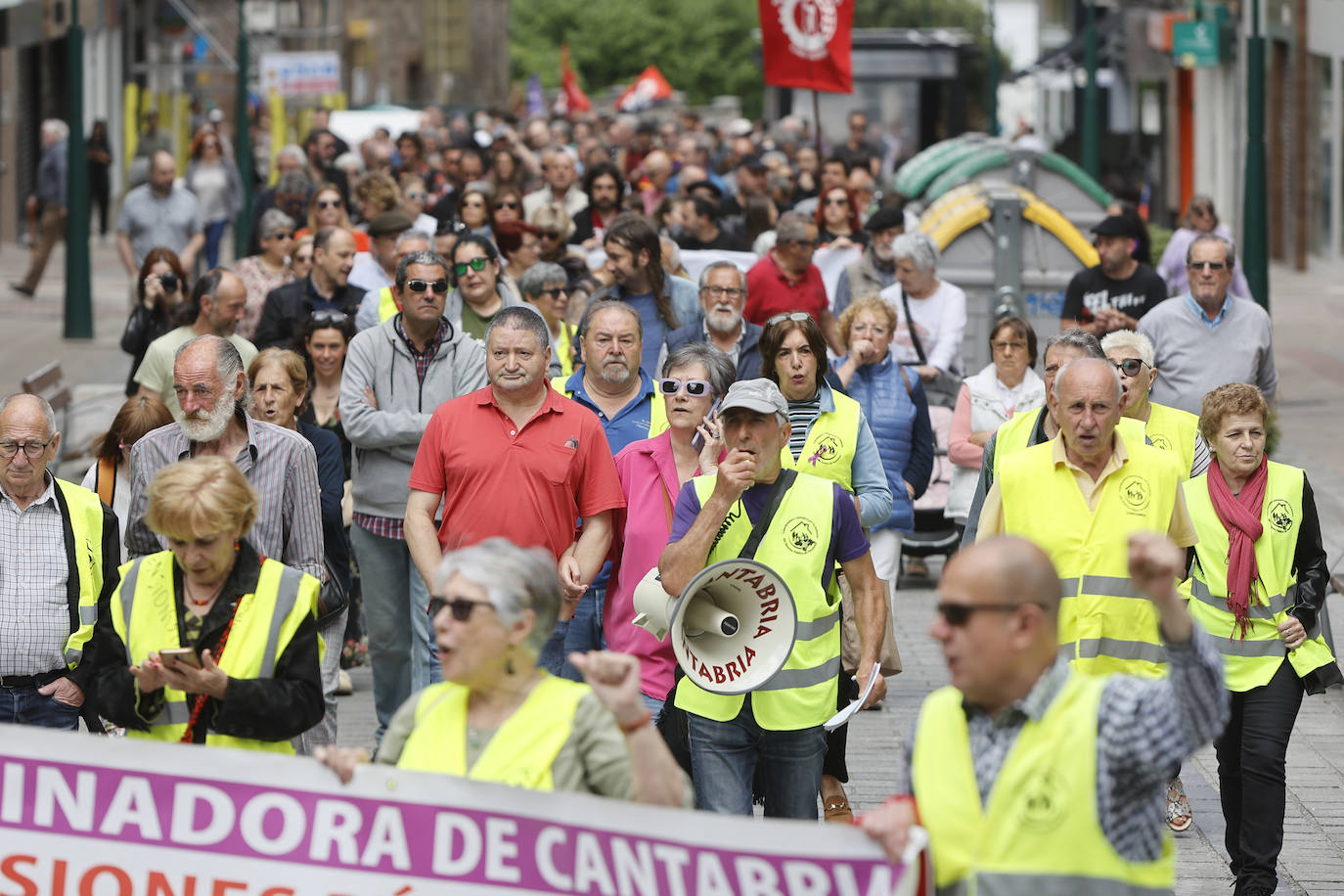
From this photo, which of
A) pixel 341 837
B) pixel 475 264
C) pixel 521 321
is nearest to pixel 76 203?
pixel 475 264

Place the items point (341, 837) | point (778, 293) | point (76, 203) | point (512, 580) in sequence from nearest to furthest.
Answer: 1. point (512, 580)
2. point (341, 837)
3. point (778, 293)
4. point (76, 203)

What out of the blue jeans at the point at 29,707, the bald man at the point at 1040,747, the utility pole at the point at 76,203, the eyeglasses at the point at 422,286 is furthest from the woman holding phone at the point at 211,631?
the utility pole at the point at 76,203

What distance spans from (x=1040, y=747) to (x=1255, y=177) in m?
14.0

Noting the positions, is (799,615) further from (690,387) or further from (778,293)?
(778,293)

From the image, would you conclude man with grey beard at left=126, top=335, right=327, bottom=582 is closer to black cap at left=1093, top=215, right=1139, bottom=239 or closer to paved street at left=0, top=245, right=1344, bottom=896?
paved street at left=0, top=245, right=1344, bottom=896

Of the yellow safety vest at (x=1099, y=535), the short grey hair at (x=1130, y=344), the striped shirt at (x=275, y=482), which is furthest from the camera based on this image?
the short grey hair at (x=1130, y=344)

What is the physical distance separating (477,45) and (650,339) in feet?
290

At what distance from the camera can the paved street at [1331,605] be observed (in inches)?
287

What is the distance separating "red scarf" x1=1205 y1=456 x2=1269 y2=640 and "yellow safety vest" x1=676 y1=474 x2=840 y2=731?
4.74 feet

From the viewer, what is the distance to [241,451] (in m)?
6.61

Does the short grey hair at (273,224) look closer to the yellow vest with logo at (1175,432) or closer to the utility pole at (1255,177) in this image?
the yellow vest with logo at (1175,432)

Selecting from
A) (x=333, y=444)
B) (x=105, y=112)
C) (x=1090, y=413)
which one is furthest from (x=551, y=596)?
(x=105, y=112)

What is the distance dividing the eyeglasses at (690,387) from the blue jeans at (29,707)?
2.09 m

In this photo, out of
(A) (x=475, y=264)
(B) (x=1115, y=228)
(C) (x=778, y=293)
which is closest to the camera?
(A) (x=475, y=264)
